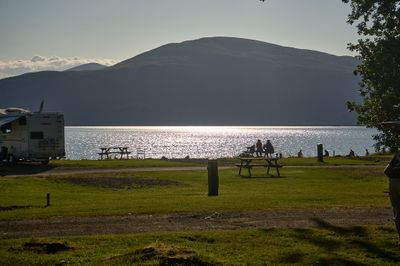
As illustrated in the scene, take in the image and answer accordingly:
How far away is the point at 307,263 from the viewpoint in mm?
8625

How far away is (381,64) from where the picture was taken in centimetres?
2094

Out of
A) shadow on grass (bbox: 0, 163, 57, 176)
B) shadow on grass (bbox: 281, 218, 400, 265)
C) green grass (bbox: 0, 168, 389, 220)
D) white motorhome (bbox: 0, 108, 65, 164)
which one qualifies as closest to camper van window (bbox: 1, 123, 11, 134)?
white motorhome (bbox: 0, 108, 65, 164)

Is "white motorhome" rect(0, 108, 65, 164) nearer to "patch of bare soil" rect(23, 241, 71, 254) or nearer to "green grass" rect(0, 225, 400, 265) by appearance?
"green grass" rect(0, 225, 400, 265)

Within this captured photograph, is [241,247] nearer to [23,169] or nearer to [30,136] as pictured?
[23,169]

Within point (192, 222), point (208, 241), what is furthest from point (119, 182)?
point (208, 241)

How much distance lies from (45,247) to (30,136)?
90.7 feet

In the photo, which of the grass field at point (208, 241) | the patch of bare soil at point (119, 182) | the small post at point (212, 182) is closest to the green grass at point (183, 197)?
the grass field at point (208, 241)

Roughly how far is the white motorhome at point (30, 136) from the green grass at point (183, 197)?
7.98 meters

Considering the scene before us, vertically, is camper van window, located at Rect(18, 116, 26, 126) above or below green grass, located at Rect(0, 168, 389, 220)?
above

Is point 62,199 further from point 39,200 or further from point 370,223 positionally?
point 370,223

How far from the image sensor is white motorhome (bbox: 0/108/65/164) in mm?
35844

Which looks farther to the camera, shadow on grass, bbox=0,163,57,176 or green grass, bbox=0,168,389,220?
shadow on grass, bbox=0,163,57,176

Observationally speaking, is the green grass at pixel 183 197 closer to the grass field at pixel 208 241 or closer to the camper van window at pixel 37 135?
the grass field at pixel 208 241

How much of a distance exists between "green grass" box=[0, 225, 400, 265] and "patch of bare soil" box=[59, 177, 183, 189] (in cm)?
1404
